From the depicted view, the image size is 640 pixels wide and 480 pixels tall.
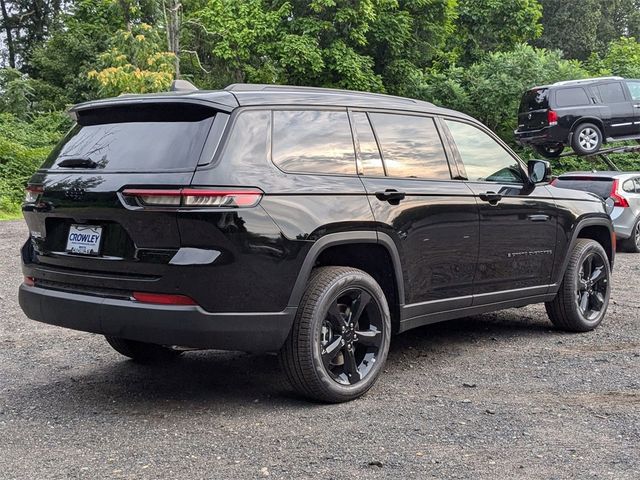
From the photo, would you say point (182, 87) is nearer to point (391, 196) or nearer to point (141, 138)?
point (141, 138)

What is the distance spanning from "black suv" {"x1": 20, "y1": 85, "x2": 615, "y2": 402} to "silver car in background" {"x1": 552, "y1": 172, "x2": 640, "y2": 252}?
823 centimetres

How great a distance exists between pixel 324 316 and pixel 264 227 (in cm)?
65

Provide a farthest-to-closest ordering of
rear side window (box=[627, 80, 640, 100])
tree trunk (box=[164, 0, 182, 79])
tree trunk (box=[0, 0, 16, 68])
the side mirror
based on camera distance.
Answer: tree trunk (box=[0, 0, 16, 68])
tree trunk (box=[164, 0, 182, 79])
rear side window (box=[627, 80, 640, 100])
the side mirror

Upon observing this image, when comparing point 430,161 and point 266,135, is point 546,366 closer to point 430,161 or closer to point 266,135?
point 430,161

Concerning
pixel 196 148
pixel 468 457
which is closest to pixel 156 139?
pixel 196 148

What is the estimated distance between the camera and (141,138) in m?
4.05

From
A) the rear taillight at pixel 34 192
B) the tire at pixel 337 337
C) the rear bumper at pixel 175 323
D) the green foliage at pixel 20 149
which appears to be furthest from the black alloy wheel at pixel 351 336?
the green foliage at pixel 20 149

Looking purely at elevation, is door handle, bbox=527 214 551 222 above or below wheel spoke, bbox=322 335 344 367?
above

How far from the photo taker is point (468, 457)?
3383 millimetres

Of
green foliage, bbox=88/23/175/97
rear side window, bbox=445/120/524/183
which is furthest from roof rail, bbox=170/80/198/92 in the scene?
green foliage, bbox=88/23/175/97

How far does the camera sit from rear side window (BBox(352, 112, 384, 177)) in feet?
15.0

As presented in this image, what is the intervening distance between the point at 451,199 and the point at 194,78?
98.7 ft

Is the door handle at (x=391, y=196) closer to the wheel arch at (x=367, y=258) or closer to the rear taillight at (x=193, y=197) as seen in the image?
the wheel arch at (x=367, y=258)

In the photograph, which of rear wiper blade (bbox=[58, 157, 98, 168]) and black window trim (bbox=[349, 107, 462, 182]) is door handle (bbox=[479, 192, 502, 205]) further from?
rear wiper blade (bbox=[58, 157, 98, 168])
